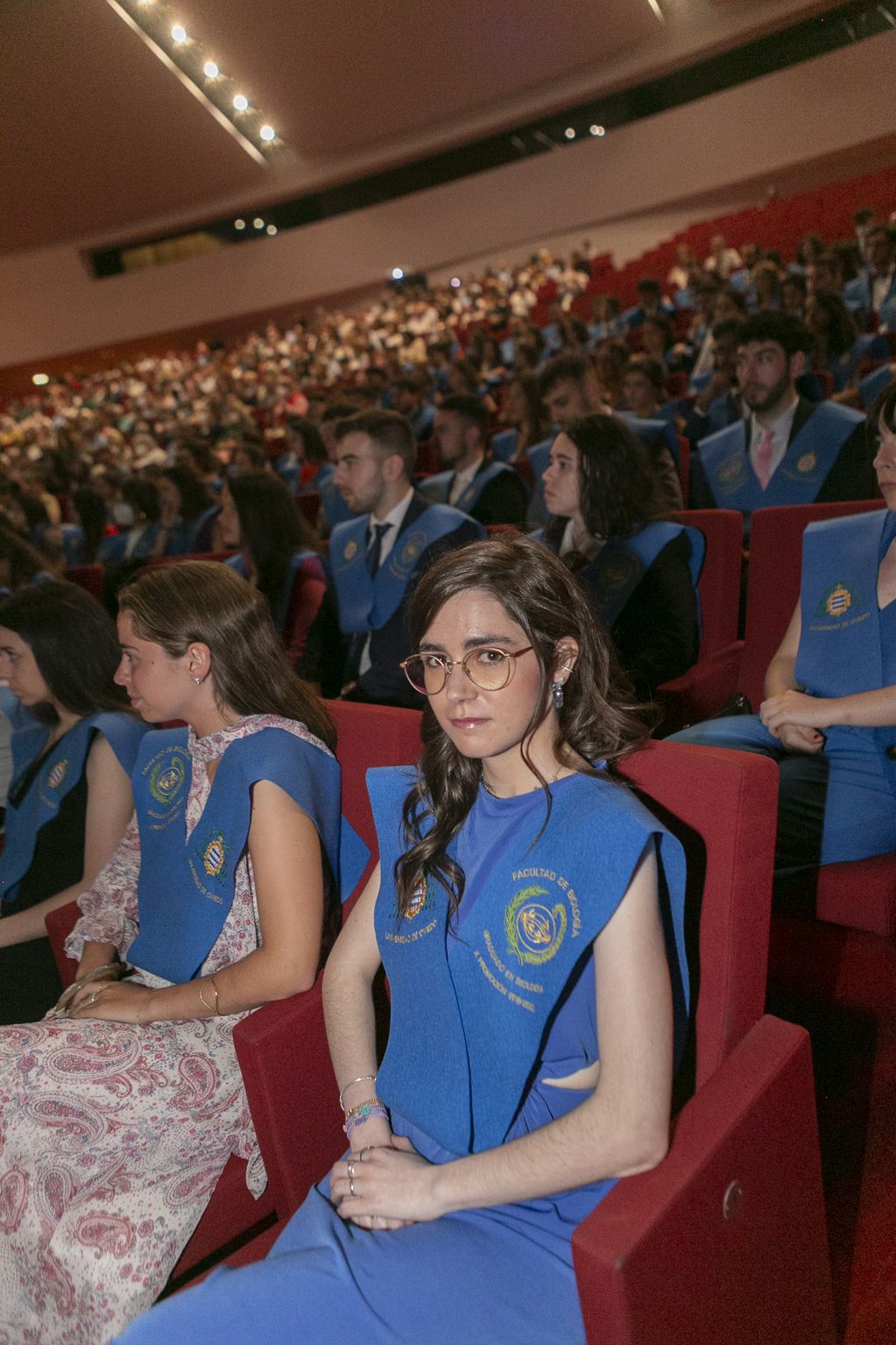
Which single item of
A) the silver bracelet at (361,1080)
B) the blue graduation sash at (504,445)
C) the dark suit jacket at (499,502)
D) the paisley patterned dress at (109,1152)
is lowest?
the paisley patterned dress at (109,1152)

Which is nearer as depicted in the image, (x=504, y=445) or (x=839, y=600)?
(x=839, y=600)

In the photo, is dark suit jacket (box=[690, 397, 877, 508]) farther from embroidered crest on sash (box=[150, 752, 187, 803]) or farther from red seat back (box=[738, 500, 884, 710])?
embroidered crest on sash (box=[150, 752, 187, 803])

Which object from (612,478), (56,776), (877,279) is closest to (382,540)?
(612,478)

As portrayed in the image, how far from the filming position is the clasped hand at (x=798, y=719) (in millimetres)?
1621

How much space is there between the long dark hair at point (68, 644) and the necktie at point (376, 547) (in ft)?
3.63

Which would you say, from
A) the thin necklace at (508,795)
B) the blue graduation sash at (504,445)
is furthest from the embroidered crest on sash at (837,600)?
the blue graduation sash at (504,445)

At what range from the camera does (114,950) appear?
1555 millimetres

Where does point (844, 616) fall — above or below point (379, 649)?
above

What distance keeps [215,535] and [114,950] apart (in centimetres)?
321

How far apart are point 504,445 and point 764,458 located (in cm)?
229

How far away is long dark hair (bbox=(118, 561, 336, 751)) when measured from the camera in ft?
4.69

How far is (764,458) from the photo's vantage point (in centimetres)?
314

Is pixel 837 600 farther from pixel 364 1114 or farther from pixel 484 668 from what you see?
pixel 364 1114

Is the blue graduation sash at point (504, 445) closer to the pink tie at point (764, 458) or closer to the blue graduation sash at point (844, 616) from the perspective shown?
the pink tie at point (764, 458)
